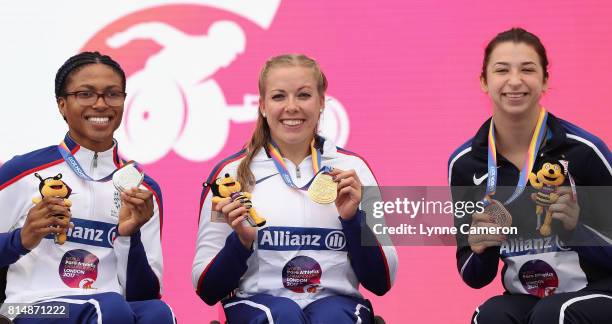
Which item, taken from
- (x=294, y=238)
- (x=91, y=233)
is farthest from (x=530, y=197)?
(x=91, y=233)

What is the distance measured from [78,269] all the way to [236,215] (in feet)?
1.75

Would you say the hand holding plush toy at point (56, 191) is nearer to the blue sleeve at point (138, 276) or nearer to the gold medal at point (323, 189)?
the blue sleeve at point (138, 276)

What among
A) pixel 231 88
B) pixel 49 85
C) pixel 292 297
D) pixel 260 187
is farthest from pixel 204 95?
pixel 292 297

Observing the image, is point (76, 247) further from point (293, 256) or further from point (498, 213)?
point (498, 213)

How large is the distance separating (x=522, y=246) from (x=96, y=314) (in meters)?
1.34

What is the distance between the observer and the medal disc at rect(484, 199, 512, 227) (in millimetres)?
3076

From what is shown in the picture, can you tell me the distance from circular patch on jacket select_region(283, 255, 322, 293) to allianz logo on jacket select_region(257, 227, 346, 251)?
5 cm

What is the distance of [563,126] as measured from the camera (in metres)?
3.20

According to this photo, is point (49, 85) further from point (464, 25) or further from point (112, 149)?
point (464, 25)

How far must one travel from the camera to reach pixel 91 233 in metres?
3.14

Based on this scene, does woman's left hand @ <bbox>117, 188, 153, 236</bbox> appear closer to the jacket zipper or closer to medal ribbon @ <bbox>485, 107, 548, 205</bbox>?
the jacket zipper

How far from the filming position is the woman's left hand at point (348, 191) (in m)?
3.09

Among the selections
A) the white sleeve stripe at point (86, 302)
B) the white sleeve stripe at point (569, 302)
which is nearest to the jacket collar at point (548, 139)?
the white sleeve stripe at point (569, 302)

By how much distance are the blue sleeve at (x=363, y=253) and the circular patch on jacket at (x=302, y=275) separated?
5.1 inches
